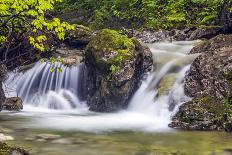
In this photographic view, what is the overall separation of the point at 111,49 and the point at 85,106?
2814 millimetres

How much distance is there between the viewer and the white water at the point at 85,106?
13013 millimetres

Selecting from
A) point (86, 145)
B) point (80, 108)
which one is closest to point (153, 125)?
point (86, 145)

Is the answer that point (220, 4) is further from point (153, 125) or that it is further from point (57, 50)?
point (153, 125)

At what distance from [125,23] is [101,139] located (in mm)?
18849

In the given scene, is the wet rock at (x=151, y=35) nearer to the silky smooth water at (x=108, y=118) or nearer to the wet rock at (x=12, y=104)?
the silky smooth water at (x=108, y=118)

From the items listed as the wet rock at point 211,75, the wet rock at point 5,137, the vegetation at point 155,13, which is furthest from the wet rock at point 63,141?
the vegetation at point 155,13

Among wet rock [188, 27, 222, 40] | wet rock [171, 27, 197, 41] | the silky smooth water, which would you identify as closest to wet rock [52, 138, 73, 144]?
the silky smooth water

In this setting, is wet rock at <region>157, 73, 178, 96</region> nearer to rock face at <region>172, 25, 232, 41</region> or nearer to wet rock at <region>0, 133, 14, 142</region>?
rock face at <region>172, 25, 232, 41</region>

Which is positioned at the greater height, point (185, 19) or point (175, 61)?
point (185, 19)

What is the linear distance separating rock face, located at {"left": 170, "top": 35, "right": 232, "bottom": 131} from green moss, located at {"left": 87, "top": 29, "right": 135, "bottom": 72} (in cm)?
271

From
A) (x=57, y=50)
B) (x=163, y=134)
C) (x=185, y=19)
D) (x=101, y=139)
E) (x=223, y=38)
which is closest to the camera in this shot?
(x=101, y=139)

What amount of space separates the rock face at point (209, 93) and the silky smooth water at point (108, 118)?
557 mm

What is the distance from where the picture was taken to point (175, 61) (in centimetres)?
1709

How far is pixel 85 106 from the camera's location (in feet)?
55.9
